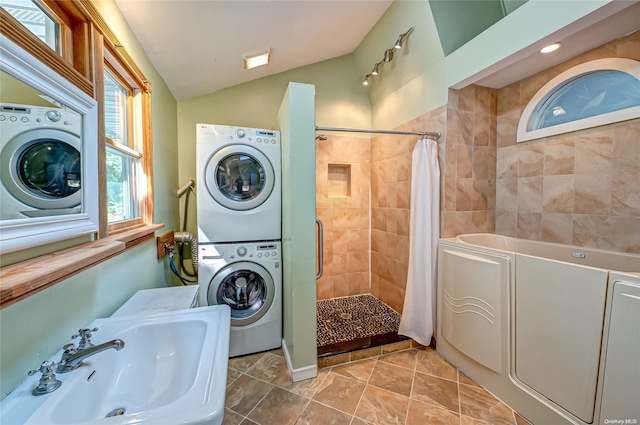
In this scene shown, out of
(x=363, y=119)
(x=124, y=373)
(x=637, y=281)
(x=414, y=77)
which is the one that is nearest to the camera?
(x=124, y=373)

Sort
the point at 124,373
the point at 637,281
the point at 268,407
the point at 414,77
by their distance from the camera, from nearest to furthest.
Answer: the point at 124,373 < the point at 637,281 < the point at 268,407 < the point at 414,77

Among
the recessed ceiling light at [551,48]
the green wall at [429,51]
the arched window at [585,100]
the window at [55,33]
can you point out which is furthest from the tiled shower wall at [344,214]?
the window at [55,33]

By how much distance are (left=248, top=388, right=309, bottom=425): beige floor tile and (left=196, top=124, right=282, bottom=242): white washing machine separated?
1104mm

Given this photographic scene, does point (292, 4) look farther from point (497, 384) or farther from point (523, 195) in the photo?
point (497, 384)

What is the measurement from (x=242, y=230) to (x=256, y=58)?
5.10 ft

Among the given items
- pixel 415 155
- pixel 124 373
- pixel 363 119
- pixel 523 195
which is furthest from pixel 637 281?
pixel 363 119

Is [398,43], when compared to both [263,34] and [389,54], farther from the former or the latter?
[263,34]

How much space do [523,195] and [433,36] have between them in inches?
60.9

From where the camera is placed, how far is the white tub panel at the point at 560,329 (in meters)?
1.17

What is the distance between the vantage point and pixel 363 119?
123 inches

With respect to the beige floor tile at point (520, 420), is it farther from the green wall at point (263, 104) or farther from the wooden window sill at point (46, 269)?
the wooden window sill at point (46, 269)

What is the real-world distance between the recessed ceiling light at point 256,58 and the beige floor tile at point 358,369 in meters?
2.68

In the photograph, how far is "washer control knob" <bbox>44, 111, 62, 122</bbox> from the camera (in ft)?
2.66

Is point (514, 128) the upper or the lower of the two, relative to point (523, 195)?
upper
